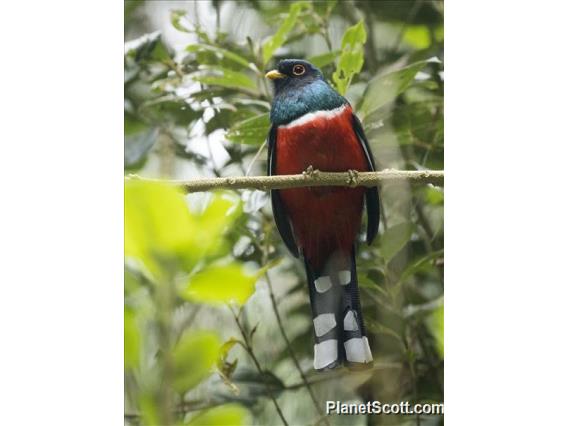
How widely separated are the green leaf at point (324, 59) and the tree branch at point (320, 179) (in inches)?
10.4

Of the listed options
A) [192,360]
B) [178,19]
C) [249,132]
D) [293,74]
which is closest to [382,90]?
[293,74]

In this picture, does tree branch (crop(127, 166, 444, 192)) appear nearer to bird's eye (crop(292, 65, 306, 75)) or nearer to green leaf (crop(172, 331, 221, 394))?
bird's eye (crop(292, 65, 306, 75))

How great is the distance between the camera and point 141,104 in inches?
71.8

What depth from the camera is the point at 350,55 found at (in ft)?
5.99

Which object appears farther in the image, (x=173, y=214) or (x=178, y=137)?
(x=178, y=137)

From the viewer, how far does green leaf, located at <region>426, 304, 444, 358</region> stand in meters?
1.76

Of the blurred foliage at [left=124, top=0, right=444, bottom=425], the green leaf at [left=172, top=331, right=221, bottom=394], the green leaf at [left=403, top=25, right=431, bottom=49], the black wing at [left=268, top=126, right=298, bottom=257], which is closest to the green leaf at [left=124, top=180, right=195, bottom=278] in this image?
the green leaf at [left=172, top=331, right=221, bottom=394]

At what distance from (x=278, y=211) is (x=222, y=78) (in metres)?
0.36

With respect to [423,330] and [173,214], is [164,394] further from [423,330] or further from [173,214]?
[423,330]

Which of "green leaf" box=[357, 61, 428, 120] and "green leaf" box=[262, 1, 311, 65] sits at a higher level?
"green leaf" box=[262, 1, 311, 65]

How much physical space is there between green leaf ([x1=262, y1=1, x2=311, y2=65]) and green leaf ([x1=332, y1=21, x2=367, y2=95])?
0.13 meters

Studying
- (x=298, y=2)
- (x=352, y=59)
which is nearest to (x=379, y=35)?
(x=352, y=59)

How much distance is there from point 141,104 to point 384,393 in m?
0.92

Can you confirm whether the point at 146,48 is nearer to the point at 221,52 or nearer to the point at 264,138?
the point at 221,52
